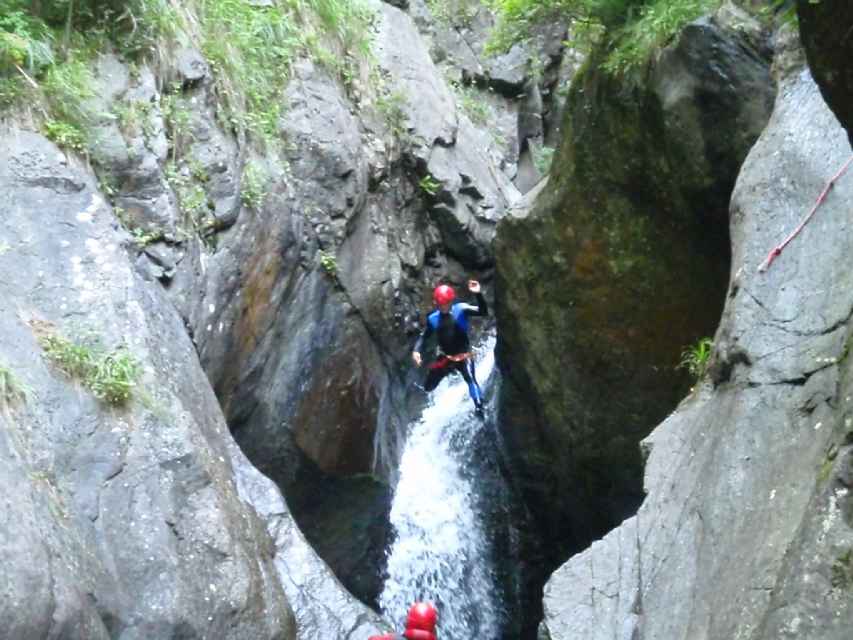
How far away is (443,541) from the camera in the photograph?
487 inches

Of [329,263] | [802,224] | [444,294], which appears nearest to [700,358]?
[802,224]

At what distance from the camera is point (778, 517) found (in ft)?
16.5

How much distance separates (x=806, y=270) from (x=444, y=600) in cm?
695

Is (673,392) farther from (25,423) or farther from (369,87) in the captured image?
(25,423)

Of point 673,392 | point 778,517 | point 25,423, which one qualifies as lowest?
point 25,423

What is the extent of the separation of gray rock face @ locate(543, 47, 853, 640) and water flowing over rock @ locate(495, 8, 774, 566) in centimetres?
143

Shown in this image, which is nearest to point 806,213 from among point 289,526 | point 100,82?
point 289,526

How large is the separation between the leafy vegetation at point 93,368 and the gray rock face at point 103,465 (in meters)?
0.06

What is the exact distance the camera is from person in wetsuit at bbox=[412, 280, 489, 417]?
11.9 m

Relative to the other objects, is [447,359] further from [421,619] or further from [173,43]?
[421,619]

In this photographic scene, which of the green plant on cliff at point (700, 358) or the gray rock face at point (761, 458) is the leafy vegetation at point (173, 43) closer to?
the green plant on cliff at point (700, 358)

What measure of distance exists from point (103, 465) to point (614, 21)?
5.94 m

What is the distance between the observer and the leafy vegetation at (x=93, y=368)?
20.7 ft

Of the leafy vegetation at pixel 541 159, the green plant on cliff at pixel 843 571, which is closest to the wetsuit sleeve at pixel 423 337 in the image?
the leafy vegetation at pixel 541 159
